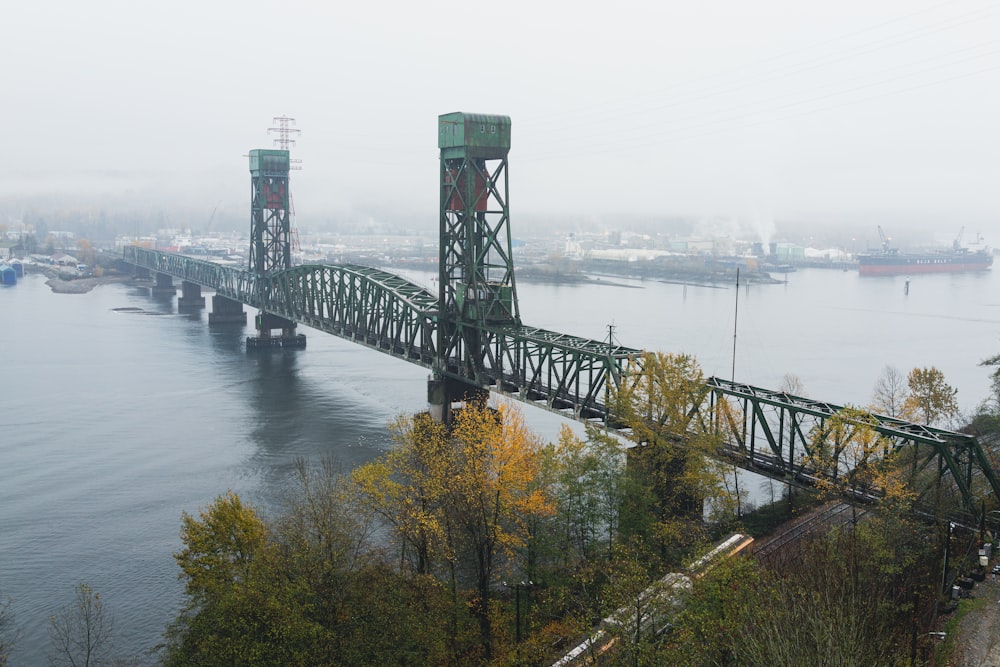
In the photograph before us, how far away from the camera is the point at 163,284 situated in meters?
156

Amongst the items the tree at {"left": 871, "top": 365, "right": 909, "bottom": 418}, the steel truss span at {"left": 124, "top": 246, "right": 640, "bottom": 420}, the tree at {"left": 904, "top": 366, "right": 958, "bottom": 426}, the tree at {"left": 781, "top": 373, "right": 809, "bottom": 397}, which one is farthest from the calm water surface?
the tree at {"left": 904, "top": 366, "right": 958, "bottom": 426}

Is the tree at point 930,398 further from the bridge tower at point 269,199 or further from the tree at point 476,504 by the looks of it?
the bridge tower at point 269,199

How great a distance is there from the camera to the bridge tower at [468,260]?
2114 inches

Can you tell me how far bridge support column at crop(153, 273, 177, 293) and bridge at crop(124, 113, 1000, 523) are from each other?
74791mm

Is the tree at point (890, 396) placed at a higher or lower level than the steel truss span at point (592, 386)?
lower

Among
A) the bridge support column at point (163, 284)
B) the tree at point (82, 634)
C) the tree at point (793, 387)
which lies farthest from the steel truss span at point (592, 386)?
the bridge support column at point (163, 284)

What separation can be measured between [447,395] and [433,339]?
1394cm

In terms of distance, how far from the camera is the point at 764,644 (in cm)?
1886

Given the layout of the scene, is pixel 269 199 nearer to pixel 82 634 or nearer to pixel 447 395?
pixel 447 395

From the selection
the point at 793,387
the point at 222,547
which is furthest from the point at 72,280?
the point at 222,547

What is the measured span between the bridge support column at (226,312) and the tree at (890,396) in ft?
247

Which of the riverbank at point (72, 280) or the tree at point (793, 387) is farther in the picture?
the riverbank at point (72, 280)

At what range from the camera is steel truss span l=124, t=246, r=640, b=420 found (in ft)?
146

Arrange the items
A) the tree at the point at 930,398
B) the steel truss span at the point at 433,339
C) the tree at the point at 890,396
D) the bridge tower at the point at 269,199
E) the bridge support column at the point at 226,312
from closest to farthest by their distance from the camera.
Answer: the steel truss span at the point at 433,339 → the tree at the point at 930,398 → the tree at the point at 890,396 → the bridge tower at the point at 269,199 → the bridge support column at the point at 226,312
